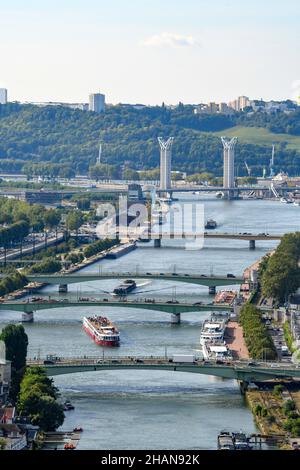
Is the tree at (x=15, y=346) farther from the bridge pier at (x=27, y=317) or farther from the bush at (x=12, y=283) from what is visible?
the bush at (x=12, y=283)

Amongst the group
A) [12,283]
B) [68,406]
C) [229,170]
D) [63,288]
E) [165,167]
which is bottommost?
[229,170]

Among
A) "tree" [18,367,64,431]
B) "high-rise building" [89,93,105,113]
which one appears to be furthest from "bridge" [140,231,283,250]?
"high-rise building" [89,93,105,113]

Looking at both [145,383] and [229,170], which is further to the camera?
[229,170]

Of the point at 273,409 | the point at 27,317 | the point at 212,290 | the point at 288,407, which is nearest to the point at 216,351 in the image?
the point at 273,409

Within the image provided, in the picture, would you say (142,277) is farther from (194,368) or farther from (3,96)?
(3,96)

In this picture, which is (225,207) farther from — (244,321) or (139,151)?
(244,321)

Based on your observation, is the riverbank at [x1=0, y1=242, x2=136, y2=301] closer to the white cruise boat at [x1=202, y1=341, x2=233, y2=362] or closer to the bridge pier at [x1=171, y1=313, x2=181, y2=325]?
the bridge pier at [x1=171, y1=313, x2=181, y2=325]
